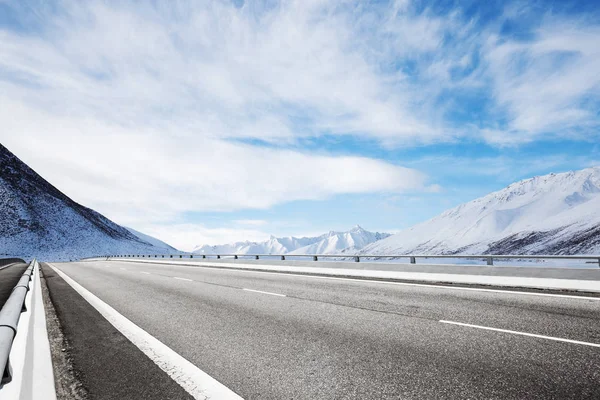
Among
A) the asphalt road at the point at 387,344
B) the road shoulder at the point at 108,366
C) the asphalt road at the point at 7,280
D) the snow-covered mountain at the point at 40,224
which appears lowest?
the road shoulder at the point at 108,366

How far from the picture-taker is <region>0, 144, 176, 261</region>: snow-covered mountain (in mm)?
116375

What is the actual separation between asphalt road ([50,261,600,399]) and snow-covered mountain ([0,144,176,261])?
419 feet

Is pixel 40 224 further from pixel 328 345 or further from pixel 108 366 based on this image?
pixel 328 345

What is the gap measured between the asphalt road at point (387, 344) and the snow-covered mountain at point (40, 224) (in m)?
128

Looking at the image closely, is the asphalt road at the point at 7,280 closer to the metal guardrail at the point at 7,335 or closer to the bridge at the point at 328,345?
the bridge at the point at 328,345

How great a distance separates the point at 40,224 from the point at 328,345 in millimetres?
158275

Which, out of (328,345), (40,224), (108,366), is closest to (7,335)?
(108,366)

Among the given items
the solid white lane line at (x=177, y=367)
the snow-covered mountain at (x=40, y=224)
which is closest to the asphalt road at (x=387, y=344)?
the solid white lane line at (x=177, y=367)

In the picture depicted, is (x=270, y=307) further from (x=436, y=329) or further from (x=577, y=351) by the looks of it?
(x=577, y=351)

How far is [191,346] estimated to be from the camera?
5488mm

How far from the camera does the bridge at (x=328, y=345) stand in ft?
12.6

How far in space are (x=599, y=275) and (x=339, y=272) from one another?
31.8 feet

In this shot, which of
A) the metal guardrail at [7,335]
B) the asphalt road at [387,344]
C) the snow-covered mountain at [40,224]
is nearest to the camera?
the metal guardrail at [7,335]

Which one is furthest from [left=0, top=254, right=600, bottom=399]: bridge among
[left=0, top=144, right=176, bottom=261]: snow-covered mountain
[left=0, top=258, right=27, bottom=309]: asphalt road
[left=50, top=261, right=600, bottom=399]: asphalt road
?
[left=0, top=144, right=176, bottom=261]: snow-covered mountain
